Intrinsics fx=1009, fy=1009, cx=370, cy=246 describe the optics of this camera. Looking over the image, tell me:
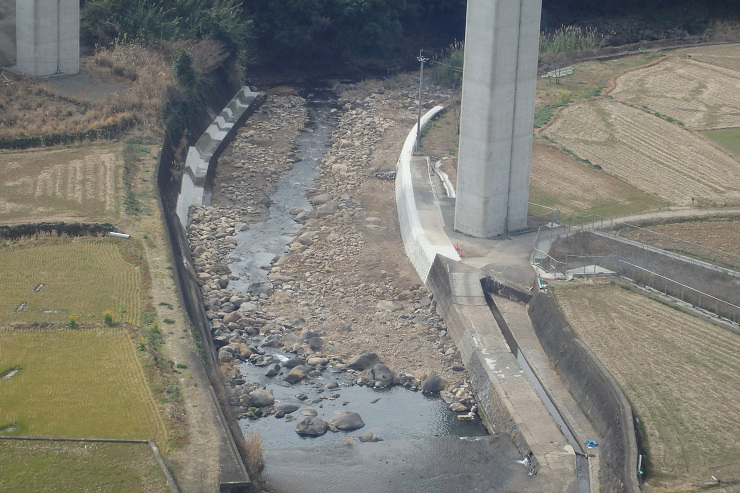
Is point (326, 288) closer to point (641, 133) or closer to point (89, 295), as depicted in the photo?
point (89, 295)

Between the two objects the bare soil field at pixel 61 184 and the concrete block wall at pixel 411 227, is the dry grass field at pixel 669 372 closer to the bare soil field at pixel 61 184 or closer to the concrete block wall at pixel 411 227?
the concrete block wall at pixel 411 227

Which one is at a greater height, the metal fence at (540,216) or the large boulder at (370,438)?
the metal fence at (540,216)

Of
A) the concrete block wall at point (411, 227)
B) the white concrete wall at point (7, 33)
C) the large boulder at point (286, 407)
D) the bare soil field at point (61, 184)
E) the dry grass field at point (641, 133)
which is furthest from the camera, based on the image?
the white concrete wall at point (7, 33)

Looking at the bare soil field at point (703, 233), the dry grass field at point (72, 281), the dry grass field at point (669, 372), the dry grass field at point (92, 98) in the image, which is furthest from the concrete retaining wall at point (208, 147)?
the bare soil field at point (703, 233)

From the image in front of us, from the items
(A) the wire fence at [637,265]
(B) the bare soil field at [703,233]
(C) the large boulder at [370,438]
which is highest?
(B) the bare soil field at [703,233]

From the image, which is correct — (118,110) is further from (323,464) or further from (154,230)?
(323,464)

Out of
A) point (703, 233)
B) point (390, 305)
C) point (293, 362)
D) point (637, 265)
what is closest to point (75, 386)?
point (293, 362)
